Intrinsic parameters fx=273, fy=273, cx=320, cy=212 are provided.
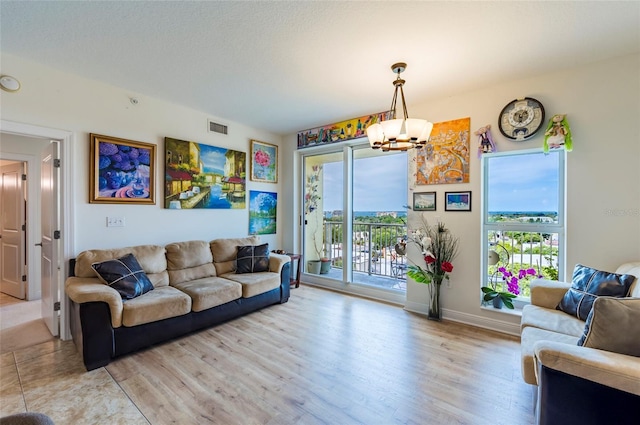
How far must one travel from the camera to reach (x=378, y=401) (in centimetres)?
188

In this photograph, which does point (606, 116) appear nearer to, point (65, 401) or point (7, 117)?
point (65, 401)

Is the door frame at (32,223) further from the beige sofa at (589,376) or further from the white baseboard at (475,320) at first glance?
the beige sofa at (589,376)

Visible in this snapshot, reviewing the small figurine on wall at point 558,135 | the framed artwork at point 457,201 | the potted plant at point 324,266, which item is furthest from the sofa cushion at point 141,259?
the small figurine on wall at point 558,135

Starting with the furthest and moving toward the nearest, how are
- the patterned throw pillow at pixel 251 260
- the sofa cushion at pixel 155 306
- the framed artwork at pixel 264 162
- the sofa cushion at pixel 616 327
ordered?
the framed artwork at pixel 264 162 → the patterned throw pillow at pixel 251 260 → the sofa cushion at pixel 155 306 → the sofa cushion at pixel 616 327

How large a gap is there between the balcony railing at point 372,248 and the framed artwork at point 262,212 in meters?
1.00

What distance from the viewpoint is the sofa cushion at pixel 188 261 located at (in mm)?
3365

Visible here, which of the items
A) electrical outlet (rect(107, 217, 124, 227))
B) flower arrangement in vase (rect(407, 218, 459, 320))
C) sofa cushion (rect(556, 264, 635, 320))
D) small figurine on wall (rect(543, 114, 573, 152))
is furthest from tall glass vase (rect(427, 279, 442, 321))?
electrical outlet (rect(107, 217, 124, 227))

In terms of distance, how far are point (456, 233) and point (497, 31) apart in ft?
6.80

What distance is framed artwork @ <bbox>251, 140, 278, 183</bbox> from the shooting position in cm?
466

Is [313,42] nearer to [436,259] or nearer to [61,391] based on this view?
[436,259]

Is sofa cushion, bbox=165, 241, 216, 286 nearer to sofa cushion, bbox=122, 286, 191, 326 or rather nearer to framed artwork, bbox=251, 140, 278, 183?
sofa cushion, bbox=122, 286, 191, 326

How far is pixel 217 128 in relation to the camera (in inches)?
163

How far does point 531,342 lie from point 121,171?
4.19m

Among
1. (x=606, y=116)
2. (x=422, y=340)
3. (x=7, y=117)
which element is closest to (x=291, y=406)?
(x=422, y=340)
